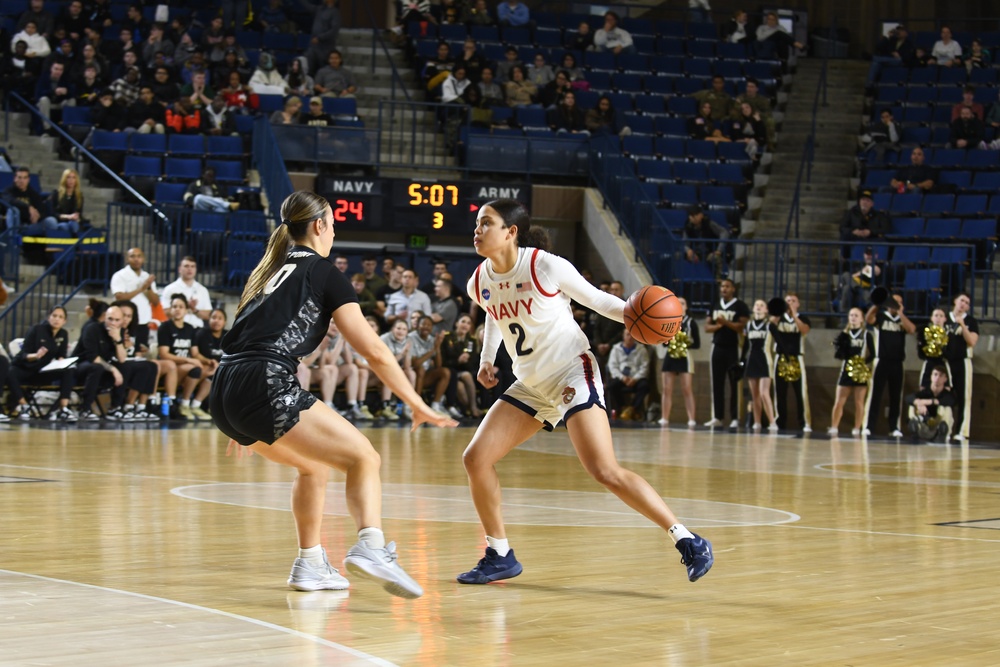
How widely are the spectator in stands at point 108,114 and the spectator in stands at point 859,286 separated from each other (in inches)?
441

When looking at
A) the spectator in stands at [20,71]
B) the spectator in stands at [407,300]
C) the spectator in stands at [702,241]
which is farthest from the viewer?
the spectator in stands at [20,71]

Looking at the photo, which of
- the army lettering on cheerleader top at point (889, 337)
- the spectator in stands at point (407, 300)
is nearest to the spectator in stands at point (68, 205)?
the spectator in stands at point (407, 300)

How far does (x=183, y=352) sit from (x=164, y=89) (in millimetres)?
6881

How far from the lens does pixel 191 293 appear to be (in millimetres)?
18359

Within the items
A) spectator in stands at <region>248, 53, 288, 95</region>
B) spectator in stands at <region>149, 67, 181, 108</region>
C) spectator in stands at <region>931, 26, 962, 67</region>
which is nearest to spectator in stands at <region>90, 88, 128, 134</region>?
spectator in stands at <region>149, 67, 181, 108</region>

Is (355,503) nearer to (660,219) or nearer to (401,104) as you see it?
(660,219)

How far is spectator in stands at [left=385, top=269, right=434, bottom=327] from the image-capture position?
20031 millimetres

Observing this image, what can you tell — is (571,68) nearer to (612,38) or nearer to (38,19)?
(612,38)

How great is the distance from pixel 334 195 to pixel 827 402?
778 cm

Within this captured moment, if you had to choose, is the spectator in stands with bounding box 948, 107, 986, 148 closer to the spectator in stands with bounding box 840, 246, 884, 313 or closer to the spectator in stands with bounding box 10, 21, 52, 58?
the spectator in stands with bounding box 840, 246, 884, 313

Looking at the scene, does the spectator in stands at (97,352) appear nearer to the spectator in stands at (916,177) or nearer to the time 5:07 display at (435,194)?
the time 5:07 display at (435,194)

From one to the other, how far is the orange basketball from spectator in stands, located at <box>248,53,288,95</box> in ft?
60.5

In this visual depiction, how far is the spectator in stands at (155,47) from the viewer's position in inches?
938

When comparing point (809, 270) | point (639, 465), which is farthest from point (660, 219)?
point (639, 465)
